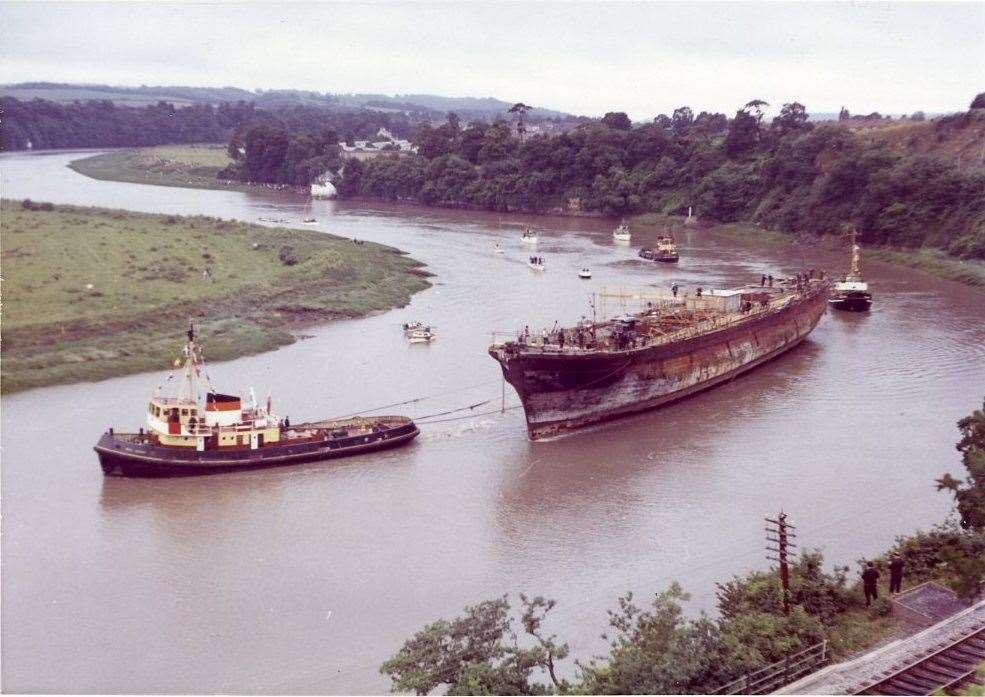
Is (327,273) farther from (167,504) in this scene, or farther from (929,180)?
(929,180)

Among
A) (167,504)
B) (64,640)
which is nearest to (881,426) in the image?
(167,504)

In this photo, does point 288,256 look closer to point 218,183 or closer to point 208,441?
point 208,441

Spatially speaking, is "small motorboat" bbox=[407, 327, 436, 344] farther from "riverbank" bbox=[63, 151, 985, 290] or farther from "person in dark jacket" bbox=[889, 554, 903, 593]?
"riverbank" bbox=[63, 151, 985, 290]

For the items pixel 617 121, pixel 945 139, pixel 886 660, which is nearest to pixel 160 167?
pixel 617 121

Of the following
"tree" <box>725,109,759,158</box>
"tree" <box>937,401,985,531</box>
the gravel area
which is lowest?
the gravel area

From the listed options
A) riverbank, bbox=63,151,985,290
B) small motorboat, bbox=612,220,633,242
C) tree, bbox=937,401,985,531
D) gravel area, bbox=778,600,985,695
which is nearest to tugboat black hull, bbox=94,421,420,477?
tree, bbox=937,401,985,531
